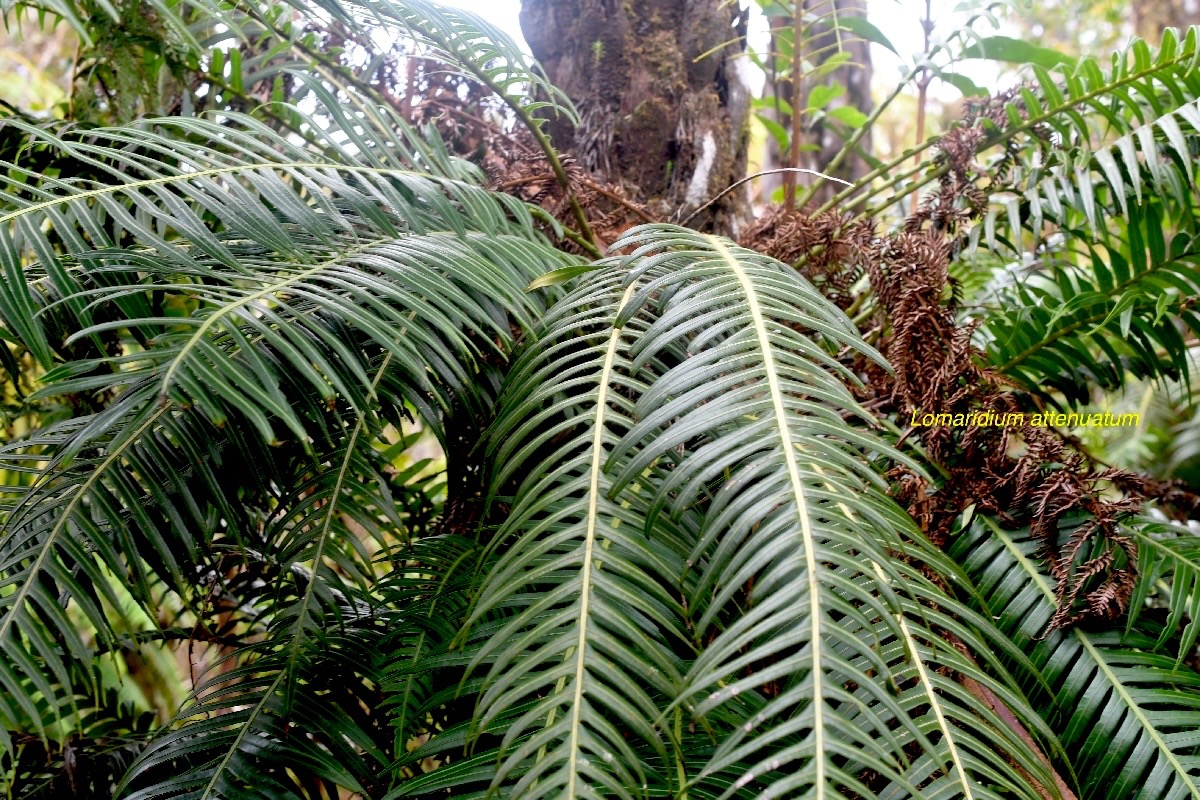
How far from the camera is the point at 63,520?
26.8 inches

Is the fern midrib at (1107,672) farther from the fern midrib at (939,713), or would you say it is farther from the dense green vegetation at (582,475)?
the fern midrib at (939,713)

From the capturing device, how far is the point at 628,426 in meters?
0.73

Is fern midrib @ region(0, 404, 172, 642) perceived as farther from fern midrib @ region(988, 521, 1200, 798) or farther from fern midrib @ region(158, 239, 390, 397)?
fern midrib @ region(988, 521, 1200, 798)

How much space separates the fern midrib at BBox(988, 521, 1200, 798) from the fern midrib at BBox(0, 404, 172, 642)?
0.87 metres

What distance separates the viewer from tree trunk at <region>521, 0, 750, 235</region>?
141cm

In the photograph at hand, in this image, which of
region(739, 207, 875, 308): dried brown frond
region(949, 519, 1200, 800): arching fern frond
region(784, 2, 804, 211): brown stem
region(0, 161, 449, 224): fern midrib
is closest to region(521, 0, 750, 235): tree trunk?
region(784, 2, 804, 211): brown stem

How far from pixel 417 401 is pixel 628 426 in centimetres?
28

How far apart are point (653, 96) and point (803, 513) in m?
1.02

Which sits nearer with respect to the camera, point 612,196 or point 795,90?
point 612,196

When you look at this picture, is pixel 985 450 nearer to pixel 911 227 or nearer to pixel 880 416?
pixel 880 416

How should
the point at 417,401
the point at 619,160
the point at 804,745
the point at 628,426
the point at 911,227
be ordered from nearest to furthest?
the point at 804,745
the point at 628,426
the point at 417,401
the point at 911,227
the point at 619,160

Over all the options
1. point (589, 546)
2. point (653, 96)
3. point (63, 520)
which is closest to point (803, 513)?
point (589, 546)

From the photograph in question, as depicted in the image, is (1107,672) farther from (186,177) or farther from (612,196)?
(186,177)

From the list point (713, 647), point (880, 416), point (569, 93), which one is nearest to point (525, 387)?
point (713, 647)
